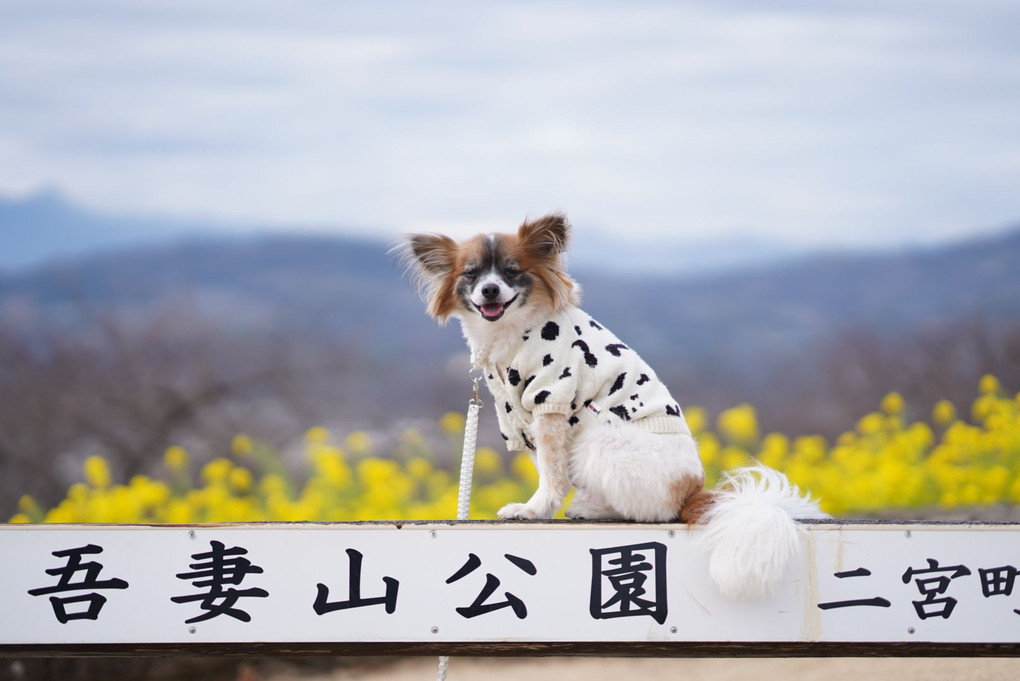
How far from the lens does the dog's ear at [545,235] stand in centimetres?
274

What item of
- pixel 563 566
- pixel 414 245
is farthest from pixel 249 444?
Result: pixel 563 566

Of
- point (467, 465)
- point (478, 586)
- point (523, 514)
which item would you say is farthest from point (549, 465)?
point (478, 586)

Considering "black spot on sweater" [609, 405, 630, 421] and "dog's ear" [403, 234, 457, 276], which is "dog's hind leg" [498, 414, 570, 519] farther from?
"dog's ear" [403, 234, 457, 276]

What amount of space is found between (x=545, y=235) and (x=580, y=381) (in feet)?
1.47

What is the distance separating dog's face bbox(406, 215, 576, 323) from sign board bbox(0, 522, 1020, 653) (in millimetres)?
641

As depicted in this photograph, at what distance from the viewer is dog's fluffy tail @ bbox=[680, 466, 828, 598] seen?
236 centimetres

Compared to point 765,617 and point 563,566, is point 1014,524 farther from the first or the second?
point 563,566

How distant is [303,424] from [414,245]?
4031 millimetres

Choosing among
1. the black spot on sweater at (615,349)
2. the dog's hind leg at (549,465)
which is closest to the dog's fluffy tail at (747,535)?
the dog's hind leg at (549,465)

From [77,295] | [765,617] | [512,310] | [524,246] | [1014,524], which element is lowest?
[765,617]

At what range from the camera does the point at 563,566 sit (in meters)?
2.45

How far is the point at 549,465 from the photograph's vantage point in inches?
104

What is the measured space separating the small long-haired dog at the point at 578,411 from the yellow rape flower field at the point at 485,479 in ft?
7.67

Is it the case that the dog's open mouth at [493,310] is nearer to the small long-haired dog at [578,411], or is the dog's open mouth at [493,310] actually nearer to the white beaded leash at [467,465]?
the small long-haired dog at [578,411]
